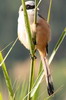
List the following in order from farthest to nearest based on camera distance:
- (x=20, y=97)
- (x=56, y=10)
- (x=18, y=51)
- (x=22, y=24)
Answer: (x=56, y=10) < (x=18, y=51) < (x=22, y=24) < (x=20, y=97)

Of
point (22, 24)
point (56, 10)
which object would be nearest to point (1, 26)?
point (56, 10)

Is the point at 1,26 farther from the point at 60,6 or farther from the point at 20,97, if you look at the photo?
the point at 20,97

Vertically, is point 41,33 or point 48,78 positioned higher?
point 41,33

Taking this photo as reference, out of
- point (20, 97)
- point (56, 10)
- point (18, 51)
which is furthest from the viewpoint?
point (56, 10)

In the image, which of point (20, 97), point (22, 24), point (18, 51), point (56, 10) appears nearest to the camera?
point (20, 97)

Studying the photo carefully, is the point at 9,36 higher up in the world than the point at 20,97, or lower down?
lower down

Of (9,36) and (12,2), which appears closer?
(9,36)

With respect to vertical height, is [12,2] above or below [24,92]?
below

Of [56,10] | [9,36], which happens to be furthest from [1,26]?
[56,10]

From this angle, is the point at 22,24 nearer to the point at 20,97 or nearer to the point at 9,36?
the point at 20,97
